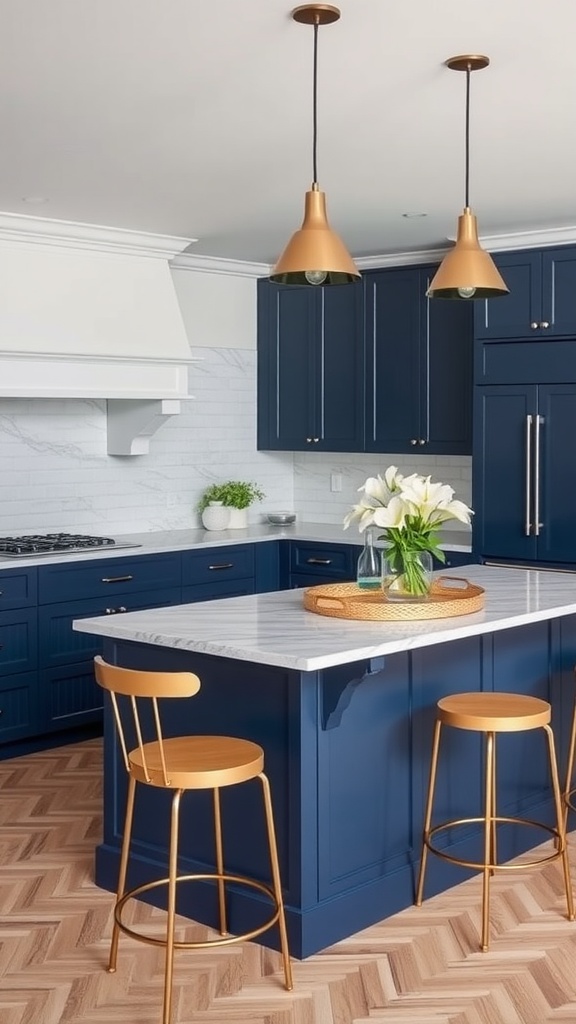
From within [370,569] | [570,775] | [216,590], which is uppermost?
[370,569]

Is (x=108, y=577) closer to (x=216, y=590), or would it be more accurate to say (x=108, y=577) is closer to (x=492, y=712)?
(x=216, y=590)

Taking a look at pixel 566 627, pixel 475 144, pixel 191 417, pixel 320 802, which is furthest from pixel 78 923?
pixel 191 417

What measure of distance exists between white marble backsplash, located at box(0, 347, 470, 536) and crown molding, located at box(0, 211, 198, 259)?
2.08ft

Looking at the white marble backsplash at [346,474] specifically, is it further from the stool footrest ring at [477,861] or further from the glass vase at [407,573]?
the stool footrest ring at [477,861]

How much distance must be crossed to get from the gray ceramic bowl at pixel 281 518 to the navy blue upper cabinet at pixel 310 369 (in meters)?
0.41

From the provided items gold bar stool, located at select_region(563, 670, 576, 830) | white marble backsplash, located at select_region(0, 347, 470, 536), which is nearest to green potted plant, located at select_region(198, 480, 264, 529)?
white marble backsplash, located at select_region(0, 347, 470, 536)

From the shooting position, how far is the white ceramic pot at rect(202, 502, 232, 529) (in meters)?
7.30

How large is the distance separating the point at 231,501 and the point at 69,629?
1649 millimetres

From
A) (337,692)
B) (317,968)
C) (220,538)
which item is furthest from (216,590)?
(317,968)

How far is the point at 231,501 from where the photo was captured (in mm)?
7375

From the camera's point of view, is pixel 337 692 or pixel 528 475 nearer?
pixel 337 692

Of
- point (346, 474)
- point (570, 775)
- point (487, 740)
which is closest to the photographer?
point (487, 740)

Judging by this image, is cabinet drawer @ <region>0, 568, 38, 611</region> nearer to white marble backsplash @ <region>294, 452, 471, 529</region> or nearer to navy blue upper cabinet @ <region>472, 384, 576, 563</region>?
navy blue upper cabinet @ <region>472, 384, 576, 563</region>

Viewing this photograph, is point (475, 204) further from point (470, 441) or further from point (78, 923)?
point (78, 923)
